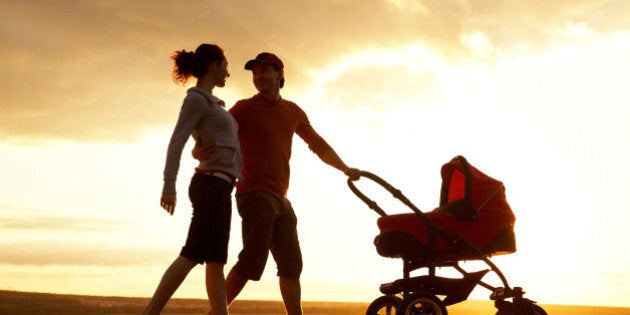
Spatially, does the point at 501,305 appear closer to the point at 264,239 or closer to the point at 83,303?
the point at 264,239

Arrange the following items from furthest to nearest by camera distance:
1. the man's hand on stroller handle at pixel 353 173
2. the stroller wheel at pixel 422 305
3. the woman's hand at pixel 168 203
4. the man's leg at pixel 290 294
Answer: the man's hand on stroller handle at pixel 353 173, the stroller wheel at pixel 422 305, the man's leg at pixel 290 294, the woman's hand at pixel 168 203

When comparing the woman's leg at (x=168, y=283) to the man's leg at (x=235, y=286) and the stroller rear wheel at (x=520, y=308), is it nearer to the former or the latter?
the man's leg at (x=235, y=286)

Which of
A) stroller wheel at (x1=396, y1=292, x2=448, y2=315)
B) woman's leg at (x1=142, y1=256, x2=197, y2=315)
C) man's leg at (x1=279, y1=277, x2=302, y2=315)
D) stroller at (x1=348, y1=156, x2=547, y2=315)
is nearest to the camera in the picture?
woman's leg at (x1=142, y1=256, x2=197, y2=315)

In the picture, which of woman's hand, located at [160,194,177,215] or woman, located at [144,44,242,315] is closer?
woman's hand, located at [160,194,177,215]

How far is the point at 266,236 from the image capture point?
20.7 ft

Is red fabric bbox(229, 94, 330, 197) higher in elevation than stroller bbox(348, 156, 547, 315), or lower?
higher

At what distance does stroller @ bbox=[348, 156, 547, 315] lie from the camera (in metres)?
7.01

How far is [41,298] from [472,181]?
12493 millimetres

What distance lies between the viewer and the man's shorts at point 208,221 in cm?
518

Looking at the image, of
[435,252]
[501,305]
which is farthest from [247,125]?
[501,305]

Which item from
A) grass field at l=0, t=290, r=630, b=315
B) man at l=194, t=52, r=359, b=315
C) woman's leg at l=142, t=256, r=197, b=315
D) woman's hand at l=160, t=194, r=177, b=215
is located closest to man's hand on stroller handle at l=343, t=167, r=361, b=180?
A: man at l=194, t=52, r=359, b=315

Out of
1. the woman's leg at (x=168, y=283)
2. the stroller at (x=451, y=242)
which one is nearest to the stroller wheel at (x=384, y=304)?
the stroller at (x=451, y=242)

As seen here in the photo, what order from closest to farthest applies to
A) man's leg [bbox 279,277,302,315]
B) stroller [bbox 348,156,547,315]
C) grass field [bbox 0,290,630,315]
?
man's leg [bbox 279,277,302,315] < stroller [bbox 348,156,547,315] < grass field [bbox 0,290,630,315]

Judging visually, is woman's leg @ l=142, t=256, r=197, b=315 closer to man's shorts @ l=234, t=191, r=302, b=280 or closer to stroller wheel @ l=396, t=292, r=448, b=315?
man's shorts @ l=234, t=191, r=302, b=280
